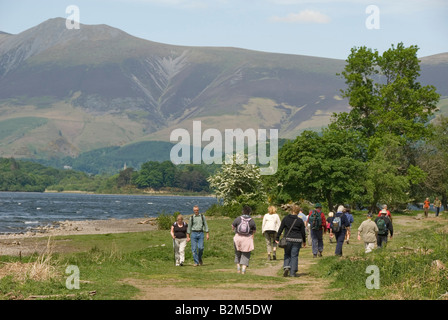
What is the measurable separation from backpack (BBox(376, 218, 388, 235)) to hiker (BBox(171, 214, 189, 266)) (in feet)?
24.2

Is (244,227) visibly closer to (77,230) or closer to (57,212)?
(77,230)

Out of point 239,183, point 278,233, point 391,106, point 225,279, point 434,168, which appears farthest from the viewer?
point 434,168

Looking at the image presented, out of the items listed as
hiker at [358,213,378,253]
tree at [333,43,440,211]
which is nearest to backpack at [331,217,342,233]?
hiker at [358,213,378,253]

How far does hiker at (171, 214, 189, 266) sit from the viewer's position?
24834mm

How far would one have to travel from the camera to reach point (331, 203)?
190 feet

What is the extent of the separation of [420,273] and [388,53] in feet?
184

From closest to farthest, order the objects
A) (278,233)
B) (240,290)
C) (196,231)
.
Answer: (240,290), (278,233), (196,231)

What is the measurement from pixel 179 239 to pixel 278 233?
4.98 meters

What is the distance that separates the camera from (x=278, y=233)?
21.5m

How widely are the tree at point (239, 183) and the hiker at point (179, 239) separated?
39.6 meters

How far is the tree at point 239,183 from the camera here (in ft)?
214

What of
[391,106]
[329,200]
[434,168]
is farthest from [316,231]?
[434,168]
